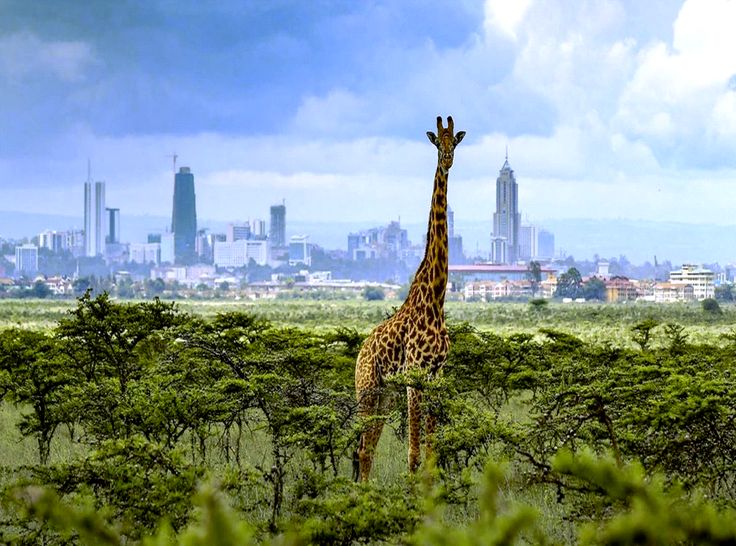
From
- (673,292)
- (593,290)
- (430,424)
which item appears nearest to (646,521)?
(430,424)

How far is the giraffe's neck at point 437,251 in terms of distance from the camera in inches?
348

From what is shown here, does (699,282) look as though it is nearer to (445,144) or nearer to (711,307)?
(711,307)

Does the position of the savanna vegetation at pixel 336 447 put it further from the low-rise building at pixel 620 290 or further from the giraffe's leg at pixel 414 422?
the low-rise building at pixel 620 290

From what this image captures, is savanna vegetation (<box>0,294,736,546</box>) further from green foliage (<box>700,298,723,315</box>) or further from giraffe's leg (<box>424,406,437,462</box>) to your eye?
green foliage (<box>700,298,723,315</box>)

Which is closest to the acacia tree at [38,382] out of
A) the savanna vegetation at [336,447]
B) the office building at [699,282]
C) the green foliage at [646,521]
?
the savanna vegetation at [336,447]

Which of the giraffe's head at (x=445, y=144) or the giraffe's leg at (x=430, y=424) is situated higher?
the giraffe's head at (x=445, y=144)

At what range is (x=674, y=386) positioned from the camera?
25.7 ft

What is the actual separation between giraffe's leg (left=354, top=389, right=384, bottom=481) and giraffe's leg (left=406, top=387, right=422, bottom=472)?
0.30 metres

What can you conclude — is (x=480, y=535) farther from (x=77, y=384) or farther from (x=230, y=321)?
(x=230, y=321)

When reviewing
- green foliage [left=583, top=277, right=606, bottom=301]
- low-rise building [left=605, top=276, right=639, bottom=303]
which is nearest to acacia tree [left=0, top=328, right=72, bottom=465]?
green foliage [left=583, top=277, right=606, bottom=301]

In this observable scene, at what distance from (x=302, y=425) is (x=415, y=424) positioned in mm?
849

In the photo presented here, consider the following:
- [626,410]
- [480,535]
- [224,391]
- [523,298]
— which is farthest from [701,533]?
[523,298]

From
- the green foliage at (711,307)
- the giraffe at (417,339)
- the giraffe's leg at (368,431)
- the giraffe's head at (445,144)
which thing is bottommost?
the green foliage at (711,307)

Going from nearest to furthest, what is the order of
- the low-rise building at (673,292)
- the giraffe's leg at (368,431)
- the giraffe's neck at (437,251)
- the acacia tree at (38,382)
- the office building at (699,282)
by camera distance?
the giraffe's leg at (368,431) < the giraffe's neck at (437,251) < the acacia tree at (38,382) < the low-rise building at (673,292) < the office building at (699,282)
